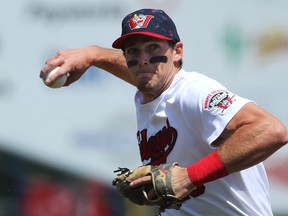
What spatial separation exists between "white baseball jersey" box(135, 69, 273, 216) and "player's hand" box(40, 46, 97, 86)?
0.51 meters

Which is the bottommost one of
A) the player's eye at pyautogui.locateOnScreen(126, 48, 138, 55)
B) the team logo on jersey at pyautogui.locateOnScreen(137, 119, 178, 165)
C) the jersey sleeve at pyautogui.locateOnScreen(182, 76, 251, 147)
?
the team logo on jersey at pyautogui.locateOnScreen(137, 119, 178, 165)

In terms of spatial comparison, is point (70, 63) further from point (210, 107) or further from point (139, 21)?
point (210, 107)

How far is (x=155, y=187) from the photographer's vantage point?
128 inches

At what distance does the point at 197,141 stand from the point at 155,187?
0.41 m

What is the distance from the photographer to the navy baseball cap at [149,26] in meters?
3.62

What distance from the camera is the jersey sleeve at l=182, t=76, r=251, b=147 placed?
3.30 metres

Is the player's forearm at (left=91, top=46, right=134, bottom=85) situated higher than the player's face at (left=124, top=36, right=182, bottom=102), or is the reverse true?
the player's face at (left=124, top=36, right=182, bottom=102)

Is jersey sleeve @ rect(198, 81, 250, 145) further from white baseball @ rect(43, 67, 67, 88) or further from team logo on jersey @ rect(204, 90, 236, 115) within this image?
white baseball @ rect(43, 67, 67, 88)

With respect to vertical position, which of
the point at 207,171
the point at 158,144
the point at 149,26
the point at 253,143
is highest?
the point at 149,26

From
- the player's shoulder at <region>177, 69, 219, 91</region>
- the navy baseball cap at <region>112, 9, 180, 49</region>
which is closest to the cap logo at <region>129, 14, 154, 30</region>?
the navy baseball cap at <region>112, 9, 180, 49</region>

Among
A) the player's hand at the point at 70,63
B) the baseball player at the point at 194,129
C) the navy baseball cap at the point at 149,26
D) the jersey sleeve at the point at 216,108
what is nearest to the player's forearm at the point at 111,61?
the player's hand at the point at 70,63

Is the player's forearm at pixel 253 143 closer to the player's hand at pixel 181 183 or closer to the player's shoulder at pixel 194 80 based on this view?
the player's hand at pixel 181 183

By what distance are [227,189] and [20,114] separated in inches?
113

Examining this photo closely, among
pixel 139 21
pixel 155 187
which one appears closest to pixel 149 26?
pixel 139 21
